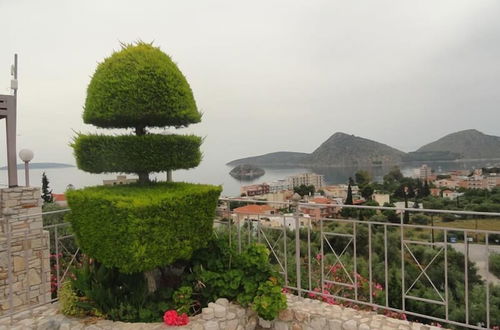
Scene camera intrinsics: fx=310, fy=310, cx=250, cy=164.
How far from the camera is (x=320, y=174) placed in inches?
796

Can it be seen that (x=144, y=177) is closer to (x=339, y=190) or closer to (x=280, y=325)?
(x=280, y=325)

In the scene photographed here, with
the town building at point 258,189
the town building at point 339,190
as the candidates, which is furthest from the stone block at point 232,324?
the town building at point 339,190

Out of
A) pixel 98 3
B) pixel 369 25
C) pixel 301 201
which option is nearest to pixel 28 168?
pixel 98 3

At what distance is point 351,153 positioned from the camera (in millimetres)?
20719

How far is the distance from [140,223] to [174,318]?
38.0 inches

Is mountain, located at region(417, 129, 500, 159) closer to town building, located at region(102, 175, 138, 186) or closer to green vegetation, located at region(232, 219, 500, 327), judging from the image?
green vegetation, located at region(232, 219, 500, 327)

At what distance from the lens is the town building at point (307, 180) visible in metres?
17.5

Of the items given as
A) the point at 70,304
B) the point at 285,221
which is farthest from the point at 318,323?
the point at 70,304

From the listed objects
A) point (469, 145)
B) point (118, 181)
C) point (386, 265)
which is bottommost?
point (386, 265)

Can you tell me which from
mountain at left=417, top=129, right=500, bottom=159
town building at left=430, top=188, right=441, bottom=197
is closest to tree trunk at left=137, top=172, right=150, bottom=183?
Result: town building at left=430, top=188, right=441, bottom=197

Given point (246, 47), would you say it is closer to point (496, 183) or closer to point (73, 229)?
point (73, 229)

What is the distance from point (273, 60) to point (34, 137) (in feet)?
19.6

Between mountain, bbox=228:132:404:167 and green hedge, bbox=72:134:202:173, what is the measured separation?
16.7m

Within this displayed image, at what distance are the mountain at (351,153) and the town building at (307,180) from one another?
3.26ft
